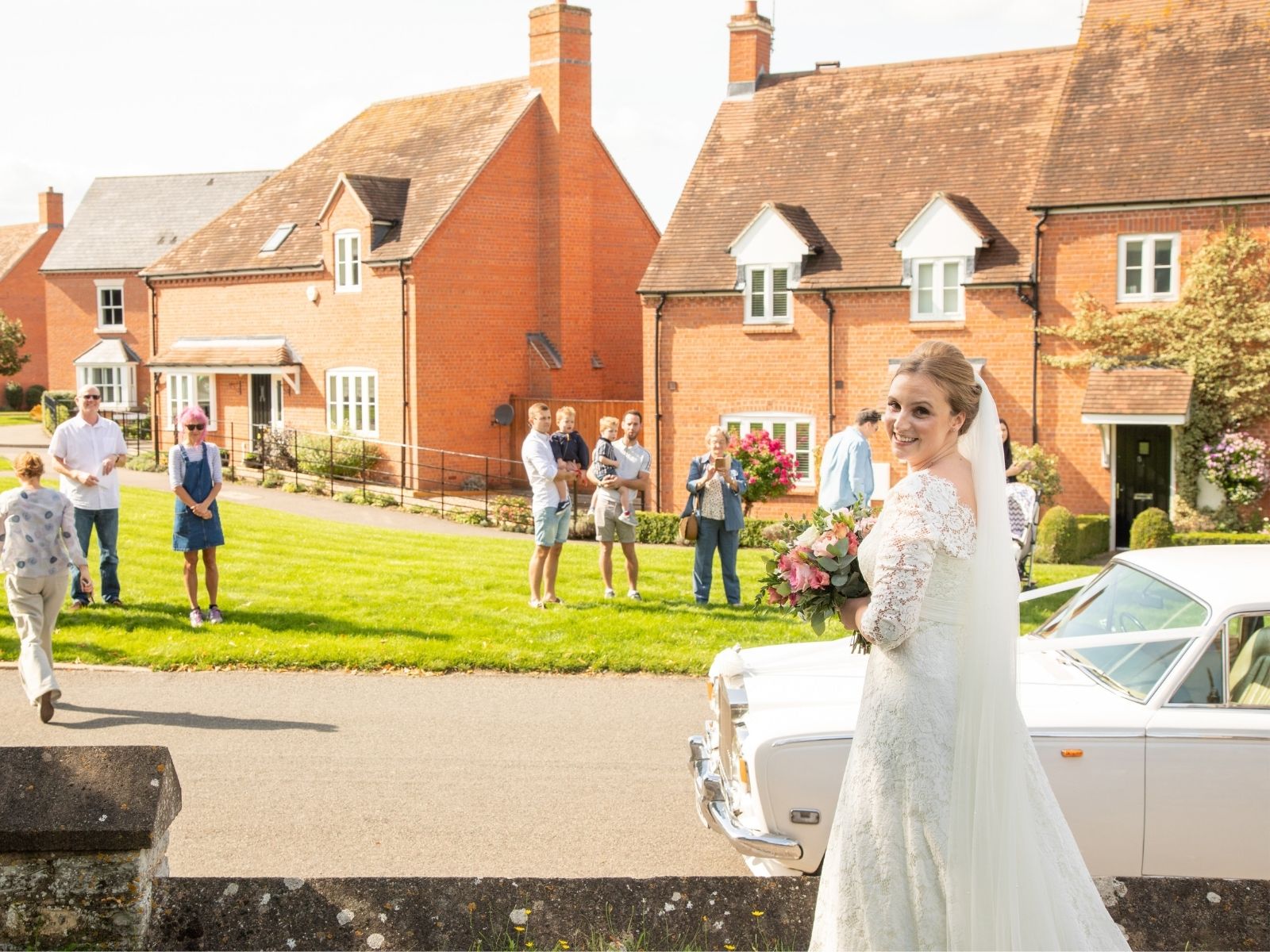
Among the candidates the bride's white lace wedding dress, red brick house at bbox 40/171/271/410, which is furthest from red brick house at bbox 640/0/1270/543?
red brick house at bbox 40/171/271/410

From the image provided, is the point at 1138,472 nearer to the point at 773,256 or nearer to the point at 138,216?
the point at 773,256

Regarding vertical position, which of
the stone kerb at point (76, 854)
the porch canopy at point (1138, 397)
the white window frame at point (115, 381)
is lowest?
the stone kerb at point (76, 854)

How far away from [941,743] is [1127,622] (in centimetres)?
308

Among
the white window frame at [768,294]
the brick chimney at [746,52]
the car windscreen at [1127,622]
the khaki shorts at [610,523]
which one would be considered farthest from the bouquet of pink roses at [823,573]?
the brick chimney at [746,52]

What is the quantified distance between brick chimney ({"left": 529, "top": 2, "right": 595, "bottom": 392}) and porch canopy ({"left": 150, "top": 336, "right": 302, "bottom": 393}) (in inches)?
263

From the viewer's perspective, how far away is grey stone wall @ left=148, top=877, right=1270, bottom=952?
4.23 meters

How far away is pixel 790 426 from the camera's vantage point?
28.0 m

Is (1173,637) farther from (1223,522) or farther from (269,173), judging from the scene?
(269,173)

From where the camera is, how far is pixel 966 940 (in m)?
3.86

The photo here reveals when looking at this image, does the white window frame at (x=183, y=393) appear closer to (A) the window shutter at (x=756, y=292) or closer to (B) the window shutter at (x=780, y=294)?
(A) the window shutter at (x=756, y=292)

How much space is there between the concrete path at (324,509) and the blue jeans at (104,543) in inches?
363

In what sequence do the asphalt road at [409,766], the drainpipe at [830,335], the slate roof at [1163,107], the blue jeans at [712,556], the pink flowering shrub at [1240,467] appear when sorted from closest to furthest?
1. the asphalt road at [409,766]
2. the blue jeans at [712,556]
3. the pink flowering shrub at [1240,467]
4. the slate roof at [1163,107]
5. the drainpipe at [830,335]

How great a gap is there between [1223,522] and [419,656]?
1760cm

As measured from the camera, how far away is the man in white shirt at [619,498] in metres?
12.9
